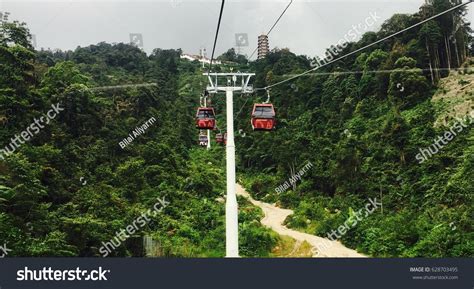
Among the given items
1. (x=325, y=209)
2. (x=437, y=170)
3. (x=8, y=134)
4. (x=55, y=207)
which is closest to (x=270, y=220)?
(x=325, y=209)

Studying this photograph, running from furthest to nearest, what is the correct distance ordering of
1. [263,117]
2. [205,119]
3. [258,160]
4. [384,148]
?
[258,160] < [384,148] < [205,119] < [263,117]

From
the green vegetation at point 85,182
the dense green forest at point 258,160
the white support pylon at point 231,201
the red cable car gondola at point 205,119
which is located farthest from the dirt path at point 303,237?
the white support pylon at point 231,201

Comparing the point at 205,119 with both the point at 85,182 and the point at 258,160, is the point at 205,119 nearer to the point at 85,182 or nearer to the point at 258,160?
the point at 85,182

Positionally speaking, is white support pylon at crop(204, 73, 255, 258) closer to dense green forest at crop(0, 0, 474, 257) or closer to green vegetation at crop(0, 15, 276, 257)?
dense green forest at crop(0, 0, 474, 257)

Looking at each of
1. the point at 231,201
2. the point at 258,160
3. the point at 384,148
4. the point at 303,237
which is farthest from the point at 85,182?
the point at 258,160

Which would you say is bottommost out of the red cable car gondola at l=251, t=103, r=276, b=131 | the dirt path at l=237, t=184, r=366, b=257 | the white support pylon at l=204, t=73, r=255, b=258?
the dirt path at l=237, t=184, r=366, b=257

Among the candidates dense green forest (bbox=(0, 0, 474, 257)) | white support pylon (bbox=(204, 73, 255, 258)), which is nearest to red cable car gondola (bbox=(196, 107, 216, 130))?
white support pylon (bbox=(204, 73, 255, 258))

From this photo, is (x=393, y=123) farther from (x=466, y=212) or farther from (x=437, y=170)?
(x=466, y=212)

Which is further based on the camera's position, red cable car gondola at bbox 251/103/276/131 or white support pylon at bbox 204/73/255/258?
red cable car gondola at bbox 251/103/276/131
